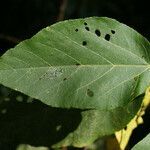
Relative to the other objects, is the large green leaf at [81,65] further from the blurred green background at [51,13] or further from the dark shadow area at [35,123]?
the blurred green background at [51,13]

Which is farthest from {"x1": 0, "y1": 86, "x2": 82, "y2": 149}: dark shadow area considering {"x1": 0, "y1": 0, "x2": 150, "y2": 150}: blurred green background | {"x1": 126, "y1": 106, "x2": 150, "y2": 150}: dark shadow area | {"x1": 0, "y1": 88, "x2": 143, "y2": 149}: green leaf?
{"x1": 0, "y1": 0, "x2": 150, "y2": 150}: blurred green background

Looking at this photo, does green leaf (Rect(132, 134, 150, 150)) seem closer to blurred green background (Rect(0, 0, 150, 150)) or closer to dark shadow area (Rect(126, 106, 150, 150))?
dark shadow area (Rect(126, 106, 150, 150))

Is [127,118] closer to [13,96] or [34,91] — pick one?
[34,91]

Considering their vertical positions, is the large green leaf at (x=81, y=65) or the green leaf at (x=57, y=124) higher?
the large green leaf at (x=81, y=65)

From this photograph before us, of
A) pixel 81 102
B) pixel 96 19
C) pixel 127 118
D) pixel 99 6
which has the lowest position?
pixel 99 6

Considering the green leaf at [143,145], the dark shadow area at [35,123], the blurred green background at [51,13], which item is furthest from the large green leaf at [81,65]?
the blurred green background at [51,13]

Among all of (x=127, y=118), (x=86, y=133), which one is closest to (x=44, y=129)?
(x=86, y=133)
